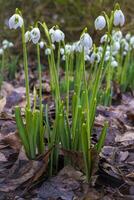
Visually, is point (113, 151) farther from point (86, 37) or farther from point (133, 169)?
point (86, 37)

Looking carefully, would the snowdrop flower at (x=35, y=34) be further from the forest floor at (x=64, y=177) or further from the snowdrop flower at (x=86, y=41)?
the forest floor at (x=64, y=177)

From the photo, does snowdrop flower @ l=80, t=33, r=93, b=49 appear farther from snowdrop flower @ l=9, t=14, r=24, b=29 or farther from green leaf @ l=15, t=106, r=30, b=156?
green leaf @ l=15, t=106, r=30, b=156

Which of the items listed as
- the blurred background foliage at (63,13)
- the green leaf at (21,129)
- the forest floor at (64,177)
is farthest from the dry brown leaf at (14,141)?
the blurred background foliage at (63,13)

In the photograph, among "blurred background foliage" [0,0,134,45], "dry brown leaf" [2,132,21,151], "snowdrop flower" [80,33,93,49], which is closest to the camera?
"snowdrop flower" [80,33,93,49]

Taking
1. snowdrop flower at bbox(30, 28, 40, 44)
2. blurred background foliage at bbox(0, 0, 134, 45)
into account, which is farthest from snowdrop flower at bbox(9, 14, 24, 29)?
blurred background foliage at bbox(0, 0, 134, 45)

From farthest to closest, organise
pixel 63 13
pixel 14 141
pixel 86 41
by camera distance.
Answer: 1. pixel 63 13
2. pixel 14 141
3. pixel 86 41

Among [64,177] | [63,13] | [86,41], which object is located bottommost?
[64,177]

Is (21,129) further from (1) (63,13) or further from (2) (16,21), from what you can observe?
(1) (63,13)

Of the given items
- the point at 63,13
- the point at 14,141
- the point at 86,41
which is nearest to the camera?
the point at 86,41

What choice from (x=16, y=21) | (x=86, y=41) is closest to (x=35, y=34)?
(x=16, y=21)
